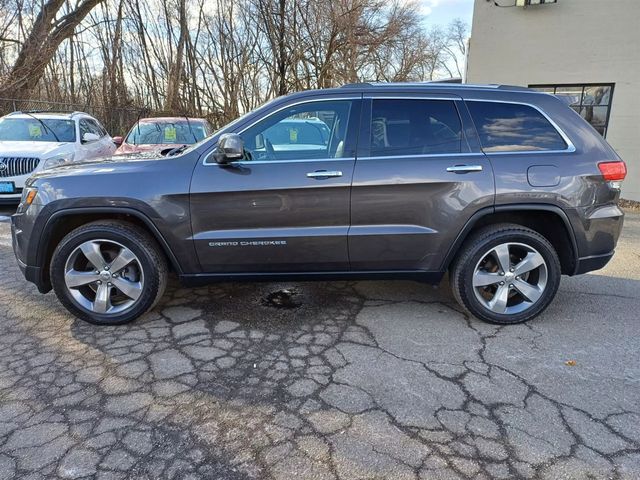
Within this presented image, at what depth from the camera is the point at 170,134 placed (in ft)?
31.3

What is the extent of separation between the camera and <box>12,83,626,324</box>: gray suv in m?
3.46

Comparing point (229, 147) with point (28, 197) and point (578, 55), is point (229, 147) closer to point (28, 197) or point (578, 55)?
point (28, 197)

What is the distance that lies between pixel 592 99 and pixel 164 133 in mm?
9330

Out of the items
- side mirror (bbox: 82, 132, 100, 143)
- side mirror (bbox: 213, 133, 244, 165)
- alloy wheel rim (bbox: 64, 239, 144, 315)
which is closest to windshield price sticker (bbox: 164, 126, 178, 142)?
side mirror (bbox: 82, 132, 100, 143)

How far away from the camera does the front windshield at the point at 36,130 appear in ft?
29.0

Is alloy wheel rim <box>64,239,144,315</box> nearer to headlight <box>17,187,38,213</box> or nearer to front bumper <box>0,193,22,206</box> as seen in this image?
headlight <box>17,187,38,213</box>

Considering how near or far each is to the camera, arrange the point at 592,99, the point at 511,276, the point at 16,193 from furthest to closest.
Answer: the point at 592,99 → the point at 16,193 → the point at 511,276

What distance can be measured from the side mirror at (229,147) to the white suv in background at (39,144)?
17.7 feet

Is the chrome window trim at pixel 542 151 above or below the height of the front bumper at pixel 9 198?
above

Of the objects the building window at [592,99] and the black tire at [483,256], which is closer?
the black tire at [483,256]

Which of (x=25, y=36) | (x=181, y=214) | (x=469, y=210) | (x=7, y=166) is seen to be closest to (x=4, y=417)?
(x=181, y=214)

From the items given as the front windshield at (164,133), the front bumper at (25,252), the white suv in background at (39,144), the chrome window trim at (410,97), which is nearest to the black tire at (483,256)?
the chrome window trim at (410,97)

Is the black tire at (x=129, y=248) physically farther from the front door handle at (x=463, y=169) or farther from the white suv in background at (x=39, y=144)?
the white suv in background at (x=39, y=144)

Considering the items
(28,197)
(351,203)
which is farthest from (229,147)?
(28,197)
